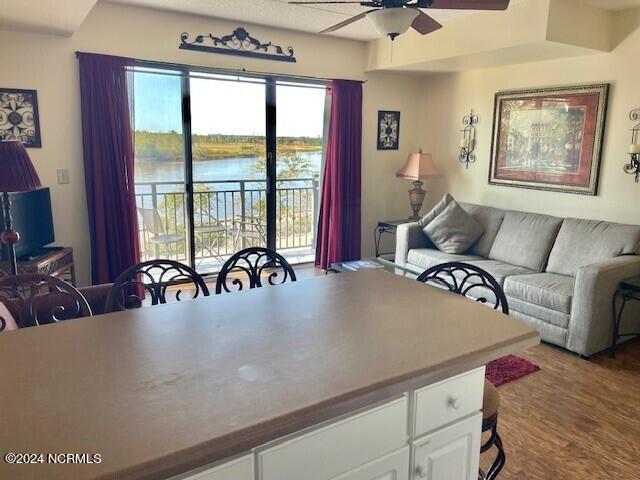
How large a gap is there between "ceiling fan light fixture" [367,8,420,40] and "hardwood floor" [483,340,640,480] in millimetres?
2073

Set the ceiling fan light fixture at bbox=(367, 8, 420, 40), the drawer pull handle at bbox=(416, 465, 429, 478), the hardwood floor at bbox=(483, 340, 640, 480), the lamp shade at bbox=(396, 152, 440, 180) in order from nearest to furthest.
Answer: the drawer pull handle at bbox=(416, 465, 429, 478), the ceiling fan light fixture at bbox=(367, 8, 420, 40), the hardwood floor at bbox=(483, 340, 640, 480), the lamp shade at bbox=(396, 152, 440, 180)

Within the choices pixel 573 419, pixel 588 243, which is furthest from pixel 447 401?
pixel 588 243

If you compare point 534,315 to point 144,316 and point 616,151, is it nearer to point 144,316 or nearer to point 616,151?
point 616,151

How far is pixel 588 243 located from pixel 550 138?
1.17 metres

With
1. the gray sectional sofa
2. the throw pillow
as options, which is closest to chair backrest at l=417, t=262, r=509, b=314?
the gray sectional sofa

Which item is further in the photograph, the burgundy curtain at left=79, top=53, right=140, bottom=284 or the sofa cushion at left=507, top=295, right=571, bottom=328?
the burgundy curtain at left=79, top=53, right=140, bottom=284

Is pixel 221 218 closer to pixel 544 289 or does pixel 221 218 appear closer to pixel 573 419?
pixel 544 289

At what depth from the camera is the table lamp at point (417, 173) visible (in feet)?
17.1

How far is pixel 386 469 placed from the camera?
48.4 inches

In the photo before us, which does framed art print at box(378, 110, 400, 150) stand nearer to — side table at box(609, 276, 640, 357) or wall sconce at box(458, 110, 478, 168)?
wall sconce at box(458, 110, 478, 168)

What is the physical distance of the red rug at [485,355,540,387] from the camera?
3000mm

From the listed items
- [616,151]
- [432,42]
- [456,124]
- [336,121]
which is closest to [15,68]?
[336,121]

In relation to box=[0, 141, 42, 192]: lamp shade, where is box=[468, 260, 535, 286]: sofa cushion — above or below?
below

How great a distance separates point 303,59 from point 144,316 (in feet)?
13.2
